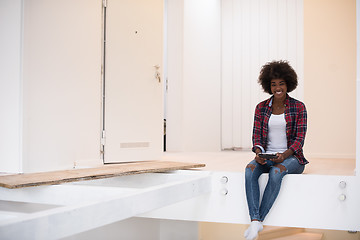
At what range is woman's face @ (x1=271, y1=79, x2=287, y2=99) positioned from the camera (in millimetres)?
3049

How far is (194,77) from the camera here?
6305 mm

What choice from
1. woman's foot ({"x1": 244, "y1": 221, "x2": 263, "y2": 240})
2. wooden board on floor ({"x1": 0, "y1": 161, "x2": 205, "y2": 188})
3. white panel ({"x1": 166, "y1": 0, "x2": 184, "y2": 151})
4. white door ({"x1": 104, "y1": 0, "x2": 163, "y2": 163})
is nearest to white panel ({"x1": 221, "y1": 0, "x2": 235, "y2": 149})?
white panel ({"x1": 166, "y1": 0, "x2": 184, "y2": 151})

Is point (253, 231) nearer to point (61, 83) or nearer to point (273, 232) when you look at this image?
point (61, 83)

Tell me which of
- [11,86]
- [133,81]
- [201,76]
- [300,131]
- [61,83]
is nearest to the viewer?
[300,131]

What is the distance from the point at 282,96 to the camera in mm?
3055

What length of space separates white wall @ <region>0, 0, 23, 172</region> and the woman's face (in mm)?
1933

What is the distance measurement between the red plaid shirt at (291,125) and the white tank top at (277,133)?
3 cm

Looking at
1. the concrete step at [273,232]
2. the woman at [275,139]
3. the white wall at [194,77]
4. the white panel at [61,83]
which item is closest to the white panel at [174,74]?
the white wall at [194,77]

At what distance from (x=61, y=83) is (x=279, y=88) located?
185cm

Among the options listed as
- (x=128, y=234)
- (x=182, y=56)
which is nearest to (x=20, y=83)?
(x=128, y=234)

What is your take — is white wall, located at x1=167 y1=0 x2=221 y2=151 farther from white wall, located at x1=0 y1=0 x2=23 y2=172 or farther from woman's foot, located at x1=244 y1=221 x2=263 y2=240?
woman's foot, located at x1=244 y1=221 x2=263 y2=240

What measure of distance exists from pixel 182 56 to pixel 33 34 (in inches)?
114

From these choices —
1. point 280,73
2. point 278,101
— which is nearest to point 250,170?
point 278,101

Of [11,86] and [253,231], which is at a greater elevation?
[11,86]
